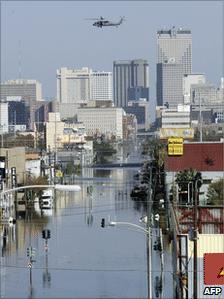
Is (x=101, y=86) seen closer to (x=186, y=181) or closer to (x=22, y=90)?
(x=22, y=90)

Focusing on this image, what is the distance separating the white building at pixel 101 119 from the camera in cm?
14425

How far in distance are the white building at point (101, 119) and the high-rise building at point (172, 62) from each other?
2249 centimetres

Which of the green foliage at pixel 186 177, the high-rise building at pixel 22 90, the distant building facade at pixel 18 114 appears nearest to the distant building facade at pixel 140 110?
the high-rise building at pixel 22 90

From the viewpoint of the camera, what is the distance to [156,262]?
26.0 m

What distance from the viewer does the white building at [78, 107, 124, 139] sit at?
144250 mm

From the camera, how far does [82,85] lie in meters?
189

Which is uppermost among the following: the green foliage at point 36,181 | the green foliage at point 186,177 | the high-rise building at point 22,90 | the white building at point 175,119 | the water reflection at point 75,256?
the high-rise building at point 22,90

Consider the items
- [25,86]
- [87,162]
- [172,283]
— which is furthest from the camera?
[25,86]

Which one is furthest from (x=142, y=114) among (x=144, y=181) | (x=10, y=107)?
(x=144, y=181)

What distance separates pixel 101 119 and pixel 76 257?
118861 millimetres

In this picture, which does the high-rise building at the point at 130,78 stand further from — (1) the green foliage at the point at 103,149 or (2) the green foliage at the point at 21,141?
(2) the green foliage at the point at 21,141

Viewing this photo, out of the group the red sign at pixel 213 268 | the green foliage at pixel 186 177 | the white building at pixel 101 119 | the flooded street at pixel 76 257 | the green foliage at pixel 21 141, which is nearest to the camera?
the red sign at pixel 213 268

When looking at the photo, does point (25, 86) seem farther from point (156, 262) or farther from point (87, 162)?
point (156, 262)

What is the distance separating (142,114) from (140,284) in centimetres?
15106
